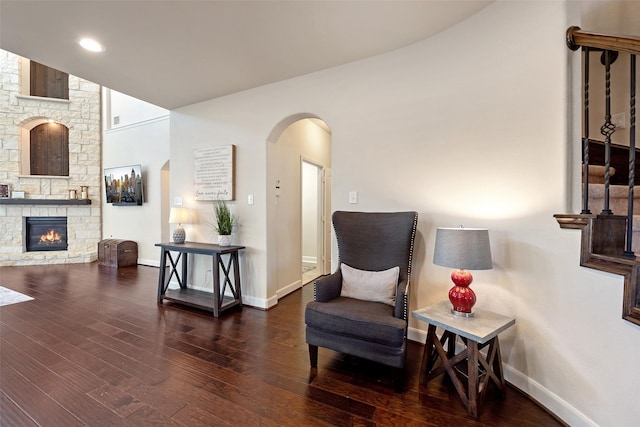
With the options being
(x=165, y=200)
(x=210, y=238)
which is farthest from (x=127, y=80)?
(x=165, y=200)

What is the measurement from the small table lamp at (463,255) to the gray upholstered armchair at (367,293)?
0.34 metres

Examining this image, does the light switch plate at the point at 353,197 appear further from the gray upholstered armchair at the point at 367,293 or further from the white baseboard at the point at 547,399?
the white baseboard at the point at 547,399

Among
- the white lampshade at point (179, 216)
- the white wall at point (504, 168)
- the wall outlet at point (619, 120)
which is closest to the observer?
the white wall at point (504, 168)

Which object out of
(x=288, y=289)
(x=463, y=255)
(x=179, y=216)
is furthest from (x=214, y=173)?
(x=463, y=255)

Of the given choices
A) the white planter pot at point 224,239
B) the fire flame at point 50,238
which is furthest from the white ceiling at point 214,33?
the fire flame at point 50,238

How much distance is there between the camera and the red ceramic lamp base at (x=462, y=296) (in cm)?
181

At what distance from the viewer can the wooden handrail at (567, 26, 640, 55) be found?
1178mm

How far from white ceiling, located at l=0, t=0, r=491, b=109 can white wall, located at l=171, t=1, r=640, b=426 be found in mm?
264

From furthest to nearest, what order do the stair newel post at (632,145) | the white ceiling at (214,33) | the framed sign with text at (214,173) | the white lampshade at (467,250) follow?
the framed sign with text at (214,173), the white ceiling at (214,33), the white lampshade at (467,250), the stair newel post at (632,145)

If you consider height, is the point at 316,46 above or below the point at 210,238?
above

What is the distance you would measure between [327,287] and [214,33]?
2214mm

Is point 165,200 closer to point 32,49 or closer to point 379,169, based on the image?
point 32,49

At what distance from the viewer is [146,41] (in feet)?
7.63

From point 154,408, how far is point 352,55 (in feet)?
9.91
